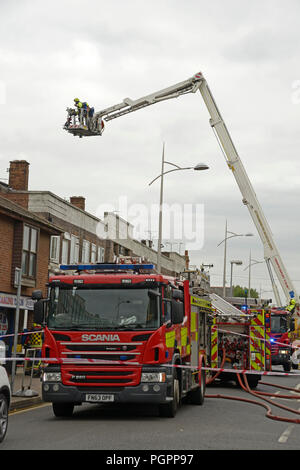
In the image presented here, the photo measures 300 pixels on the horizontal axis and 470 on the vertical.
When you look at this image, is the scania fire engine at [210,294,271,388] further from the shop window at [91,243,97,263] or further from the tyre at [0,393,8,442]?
the shop window at [91,243,97,263]

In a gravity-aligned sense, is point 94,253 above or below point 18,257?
above

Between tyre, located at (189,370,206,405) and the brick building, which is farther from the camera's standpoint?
the brick building

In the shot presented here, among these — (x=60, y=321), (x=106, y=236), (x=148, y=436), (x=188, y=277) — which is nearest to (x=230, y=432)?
(x=148, y=436)

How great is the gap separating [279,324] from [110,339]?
61.1ft

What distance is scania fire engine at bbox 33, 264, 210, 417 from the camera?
11781 mm

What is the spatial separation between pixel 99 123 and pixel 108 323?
15.7 metres

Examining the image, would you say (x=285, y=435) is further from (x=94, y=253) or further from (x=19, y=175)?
(x=94, y=253)

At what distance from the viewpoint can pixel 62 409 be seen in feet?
41.7

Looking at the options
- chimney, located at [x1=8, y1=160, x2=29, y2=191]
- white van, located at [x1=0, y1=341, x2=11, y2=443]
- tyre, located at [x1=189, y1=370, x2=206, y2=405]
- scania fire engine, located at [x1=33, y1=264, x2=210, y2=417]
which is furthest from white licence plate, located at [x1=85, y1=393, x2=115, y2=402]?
chimney, located at [x1=8, y1=160, x2=29, y2=191]

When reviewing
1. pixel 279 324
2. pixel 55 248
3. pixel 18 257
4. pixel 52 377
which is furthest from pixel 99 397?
pixel 55 248

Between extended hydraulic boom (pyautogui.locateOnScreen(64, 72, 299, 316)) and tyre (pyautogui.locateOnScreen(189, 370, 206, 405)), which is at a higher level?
extended hydraulic boom (pyautogui.locateOnScreen(64, 72, 299, 316))

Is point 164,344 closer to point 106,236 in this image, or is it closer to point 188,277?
point 188,277

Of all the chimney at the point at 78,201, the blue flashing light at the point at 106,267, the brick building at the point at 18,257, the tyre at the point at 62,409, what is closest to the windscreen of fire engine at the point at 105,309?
the blue flashing light at the point at 106,267

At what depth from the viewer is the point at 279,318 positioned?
2927 cm
